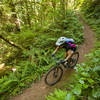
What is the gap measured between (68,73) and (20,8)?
806cm

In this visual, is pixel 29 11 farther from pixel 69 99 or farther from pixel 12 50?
pixel 69 99

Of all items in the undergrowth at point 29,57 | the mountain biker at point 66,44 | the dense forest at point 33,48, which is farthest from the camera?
the undergrowth at point 29,57

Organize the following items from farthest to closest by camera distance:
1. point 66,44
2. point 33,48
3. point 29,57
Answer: point 33,48 < point 29,57 < point 66,44

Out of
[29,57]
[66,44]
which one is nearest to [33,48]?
[29,57]

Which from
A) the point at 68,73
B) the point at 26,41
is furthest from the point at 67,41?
the point at 26,41

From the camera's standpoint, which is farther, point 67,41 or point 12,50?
point 12,50

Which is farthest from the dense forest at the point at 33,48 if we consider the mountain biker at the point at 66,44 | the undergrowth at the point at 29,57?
the mountain biker at the point at 66,44

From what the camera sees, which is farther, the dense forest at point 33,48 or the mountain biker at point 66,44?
the mountain biker at point 66,44

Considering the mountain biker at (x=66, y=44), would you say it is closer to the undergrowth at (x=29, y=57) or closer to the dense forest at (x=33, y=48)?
the dense forest at (x=33, y=48)

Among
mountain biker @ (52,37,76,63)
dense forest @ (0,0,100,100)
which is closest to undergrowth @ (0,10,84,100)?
dense forest @ (0,0,100,100)

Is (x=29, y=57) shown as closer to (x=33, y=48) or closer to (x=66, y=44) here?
(x=33, y=48)

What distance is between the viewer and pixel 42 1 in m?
7.22

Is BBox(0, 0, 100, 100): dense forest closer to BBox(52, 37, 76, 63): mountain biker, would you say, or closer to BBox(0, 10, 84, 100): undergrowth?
BBox(0, 10, 84, 100): undergrowth

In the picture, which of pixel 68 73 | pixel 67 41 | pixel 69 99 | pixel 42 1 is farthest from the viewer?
pixel 42 1
